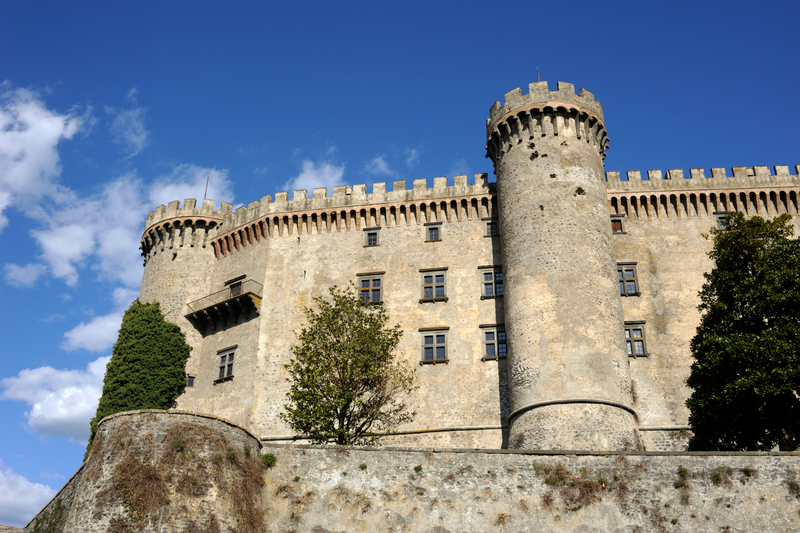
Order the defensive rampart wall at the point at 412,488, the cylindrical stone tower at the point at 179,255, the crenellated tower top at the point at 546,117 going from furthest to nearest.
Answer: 1. the cylindrical stone tower at the point at 179,255
2. the crenellated tower top at the point at 546,117
3. the defensive rampart wall at the point at 412,488

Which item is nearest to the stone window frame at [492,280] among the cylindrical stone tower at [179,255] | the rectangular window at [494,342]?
the rectangular window at [494,342]

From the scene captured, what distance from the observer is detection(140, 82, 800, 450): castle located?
3166cm

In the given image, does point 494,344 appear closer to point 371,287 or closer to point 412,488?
point 371,287

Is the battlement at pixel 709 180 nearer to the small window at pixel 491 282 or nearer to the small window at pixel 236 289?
the small window at pixel 491 282

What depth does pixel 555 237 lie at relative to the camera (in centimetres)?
3384

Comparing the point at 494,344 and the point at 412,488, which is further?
Answer: the point at 494,344

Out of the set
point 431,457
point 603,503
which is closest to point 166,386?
point 431,457

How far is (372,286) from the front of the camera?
3888 centimetres

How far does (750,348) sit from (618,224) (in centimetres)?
1414

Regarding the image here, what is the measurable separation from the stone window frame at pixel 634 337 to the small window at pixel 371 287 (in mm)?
12226

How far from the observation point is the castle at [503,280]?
3166cm

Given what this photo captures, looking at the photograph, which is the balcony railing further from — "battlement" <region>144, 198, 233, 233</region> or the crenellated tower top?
the crenellated tower top

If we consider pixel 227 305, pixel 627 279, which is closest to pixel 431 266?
pixel 627 279

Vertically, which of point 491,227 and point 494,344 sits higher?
point 491,227
